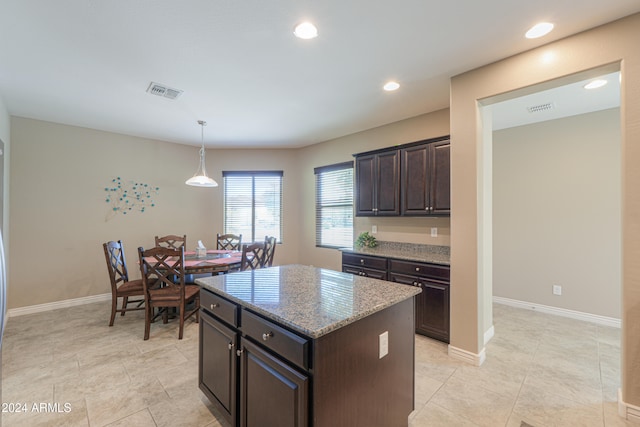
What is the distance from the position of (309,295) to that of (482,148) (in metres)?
2.25

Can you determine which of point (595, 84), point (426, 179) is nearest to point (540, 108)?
point (595, 84)

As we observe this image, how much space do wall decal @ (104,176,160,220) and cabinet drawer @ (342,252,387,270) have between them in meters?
3.67

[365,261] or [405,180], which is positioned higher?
[405,180]

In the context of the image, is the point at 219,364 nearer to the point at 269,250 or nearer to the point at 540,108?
the point at 269,250

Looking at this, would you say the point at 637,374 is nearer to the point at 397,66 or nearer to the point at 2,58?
the point at 397,66

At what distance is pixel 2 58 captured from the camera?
8.10ft

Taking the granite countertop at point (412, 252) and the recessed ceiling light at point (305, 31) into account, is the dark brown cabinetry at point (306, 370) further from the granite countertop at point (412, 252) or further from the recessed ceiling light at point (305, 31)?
the recessed ceiling light at point (305, 31)

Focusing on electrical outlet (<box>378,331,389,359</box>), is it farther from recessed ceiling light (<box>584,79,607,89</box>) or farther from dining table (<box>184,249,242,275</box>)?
recessed ceiling light (<box>584,79,607,89</box>)

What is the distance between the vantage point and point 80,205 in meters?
4.36

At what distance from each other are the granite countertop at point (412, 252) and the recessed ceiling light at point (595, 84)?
2.25m

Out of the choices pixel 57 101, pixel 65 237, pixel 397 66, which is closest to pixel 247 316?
pixel 397 66

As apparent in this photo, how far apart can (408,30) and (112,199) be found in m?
4.99

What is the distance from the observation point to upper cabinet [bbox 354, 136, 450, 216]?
10.6 ft

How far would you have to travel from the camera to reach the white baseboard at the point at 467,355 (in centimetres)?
259
